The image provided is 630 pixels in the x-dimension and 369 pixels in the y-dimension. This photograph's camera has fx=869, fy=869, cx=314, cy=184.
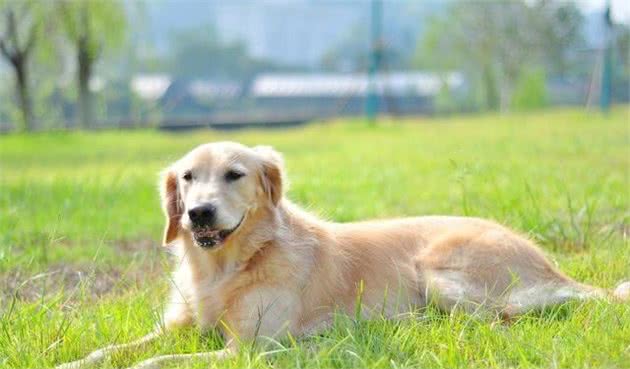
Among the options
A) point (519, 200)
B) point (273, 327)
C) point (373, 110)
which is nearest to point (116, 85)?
point (373, 110)

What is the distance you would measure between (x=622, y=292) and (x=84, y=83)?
814 inches

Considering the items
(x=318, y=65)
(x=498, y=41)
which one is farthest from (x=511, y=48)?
(x=318, y=65)

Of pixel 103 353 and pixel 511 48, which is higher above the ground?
pixel 103 353

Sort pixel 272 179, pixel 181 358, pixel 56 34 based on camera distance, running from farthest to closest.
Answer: pixel 56 34
pixel 272 179
pixel 181 358

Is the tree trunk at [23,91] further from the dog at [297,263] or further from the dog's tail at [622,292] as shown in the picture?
the dog's tail at [622,292]

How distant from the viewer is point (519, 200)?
6066 millimetres

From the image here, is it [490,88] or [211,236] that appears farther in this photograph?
[490,88]

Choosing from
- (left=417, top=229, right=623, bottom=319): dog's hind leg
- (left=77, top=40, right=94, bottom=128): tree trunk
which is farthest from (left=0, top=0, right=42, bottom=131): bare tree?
(left=417, top=229, right=623, bottom=319): dog's hind leg

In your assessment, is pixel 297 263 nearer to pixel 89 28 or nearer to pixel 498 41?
pixel 89 28

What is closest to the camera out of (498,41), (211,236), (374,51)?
(211,236)

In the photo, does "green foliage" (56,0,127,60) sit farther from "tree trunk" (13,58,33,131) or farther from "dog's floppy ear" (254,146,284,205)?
"dog's floppy ear" (254,146,284,205)

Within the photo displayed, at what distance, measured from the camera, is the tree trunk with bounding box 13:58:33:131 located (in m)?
21.1

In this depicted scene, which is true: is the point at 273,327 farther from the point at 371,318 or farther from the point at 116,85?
the point at 116,85

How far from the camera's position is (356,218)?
6.88 m
